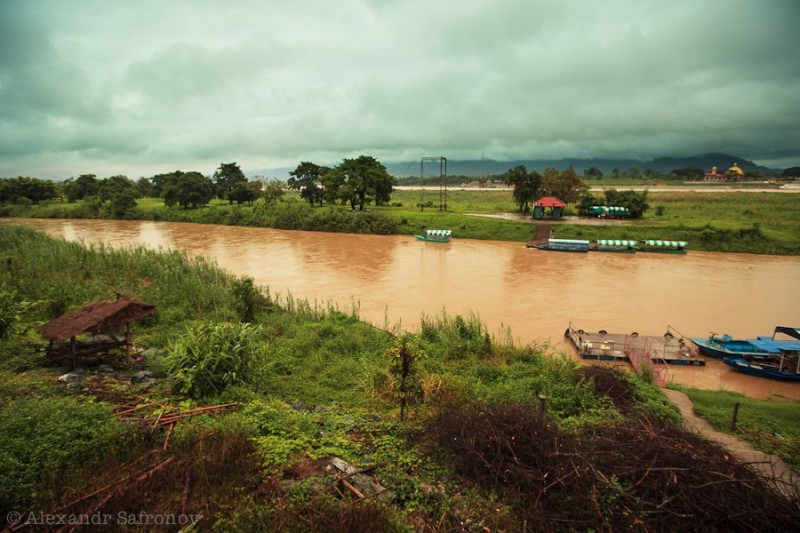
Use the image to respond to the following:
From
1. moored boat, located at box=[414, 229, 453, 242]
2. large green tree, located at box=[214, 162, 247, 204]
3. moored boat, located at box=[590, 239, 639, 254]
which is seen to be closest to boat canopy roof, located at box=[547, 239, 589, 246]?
moored boat, located at box=[590, 239, 639, 254]

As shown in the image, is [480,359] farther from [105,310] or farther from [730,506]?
[105,310]

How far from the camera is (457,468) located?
4.95 meters

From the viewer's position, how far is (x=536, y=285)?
2161cm

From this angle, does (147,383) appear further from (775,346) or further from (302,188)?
(302,188)

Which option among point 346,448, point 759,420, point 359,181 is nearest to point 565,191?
point 359,181

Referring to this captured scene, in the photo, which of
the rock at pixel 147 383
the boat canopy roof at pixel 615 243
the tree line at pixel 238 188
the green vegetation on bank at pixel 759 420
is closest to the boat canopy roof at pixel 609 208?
the boat canopy roof at pixel 615 243

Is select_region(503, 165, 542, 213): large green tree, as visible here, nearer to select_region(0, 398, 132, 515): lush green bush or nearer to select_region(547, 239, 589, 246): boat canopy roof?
select_region(547, 239, 589, 246): boat canopy roof

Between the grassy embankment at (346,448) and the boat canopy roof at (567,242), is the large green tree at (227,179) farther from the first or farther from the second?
the grassy embankment at (346,448)

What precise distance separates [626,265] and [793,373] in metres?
16.8

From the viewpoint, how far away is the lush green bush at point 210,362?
248 inches

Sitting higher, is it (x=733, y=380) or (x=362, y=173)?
(x=362, y=173)

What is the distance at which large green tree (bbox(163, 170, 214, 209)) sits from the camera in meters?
48.8

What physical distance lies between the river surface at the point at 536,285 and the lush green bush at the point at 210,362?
7265 millimetres

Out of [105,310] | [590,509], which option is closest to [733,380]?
[590,509]
